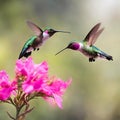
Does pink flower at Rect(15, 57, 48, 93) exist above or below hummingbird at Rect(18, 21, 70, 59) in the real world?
below

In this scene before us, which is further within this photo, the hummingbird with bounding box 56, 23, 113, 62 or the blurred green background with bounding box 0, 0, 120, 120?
the blurred green background with bounding box 0, 0, 120, 120

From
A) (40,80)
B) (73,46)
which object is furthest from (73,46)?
(40,80)

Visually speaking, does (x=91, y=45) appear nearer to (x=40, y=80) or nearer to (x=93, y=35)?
(x=93, y=35)

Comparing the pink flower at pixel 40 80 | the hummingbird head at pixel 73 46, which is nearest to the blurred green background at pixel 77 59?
the pink flower at pixel 40 80

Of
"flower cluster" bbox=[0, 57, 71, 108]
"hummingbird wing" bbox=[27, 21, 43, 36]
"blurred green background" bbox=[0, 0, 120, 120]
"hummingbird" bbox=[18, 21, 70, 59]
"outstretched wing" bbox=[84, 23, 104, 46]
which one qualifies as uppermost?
"blurred green background" bbox=[0, 0, 120, 120]

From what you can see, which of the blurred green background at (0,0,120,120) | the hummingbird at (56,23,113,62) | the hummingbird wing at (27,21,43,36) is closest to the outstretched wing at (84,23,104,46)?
the hummingbird at (56,23,113,62)

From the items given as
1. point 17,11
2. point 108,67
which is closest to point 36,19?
point 17,11

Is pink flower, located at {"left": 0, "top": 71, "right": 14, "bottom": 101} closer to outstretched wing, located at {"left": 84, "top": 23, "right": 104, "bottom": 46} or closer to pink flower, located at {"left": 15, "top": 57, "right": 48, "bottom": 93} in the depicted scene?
Answer: pink flower, located at {"left": 15, "top": 57, "right": 48, "bottom": 93}

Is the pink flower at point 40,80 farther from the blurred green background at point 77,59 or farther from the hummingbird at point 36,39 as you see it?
the blurred green background at point 77,59
